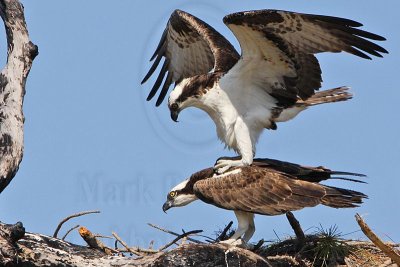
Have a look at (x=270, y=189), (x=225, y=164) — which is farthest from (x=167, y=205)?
(x=270, y=189)

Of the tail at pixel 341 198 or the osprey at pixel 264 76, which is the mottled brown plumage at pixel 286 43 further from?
the tail at pixel 341 198

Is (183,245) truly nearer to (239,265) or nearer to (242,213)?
(239,265)

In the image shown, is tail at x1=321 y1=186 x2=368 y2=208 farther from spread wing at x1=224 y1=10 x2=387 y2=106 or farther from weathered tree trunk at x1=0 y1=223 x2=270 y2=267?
spread wing at x1=224 y1=10 x2=387 y2=106

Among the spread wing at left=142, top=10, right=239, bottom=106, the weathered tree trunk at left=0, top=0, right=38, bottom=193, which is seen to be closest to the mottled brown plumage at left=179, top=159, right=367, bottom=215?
the weathered tree trunk at left=0, top=0, right=38, bottom=193

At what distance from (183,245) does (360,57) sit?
305 cm

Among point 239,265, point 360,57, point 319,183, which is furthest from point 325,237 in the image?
point 360,57

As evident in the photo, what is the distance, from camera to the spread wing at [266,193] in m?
9.66

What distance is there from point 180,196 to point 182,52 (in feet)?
10.2

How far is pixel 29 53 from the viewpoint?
28.8 ft

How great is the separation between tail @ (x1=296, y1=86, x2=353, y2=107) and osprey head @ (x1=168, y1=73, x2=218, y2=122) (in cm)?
112

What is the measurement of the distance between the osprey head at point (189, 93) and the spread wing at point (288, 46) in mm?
295

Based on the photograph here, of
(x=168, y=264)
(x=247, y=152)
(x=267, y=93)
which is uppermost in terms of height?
(x=267, y=93)

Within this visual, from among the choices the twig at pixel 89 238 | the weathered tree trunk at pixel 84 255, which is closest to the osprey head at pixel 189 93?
the twig at pixel 89 238

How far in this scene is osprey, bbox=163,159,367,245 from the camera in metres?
9.67
